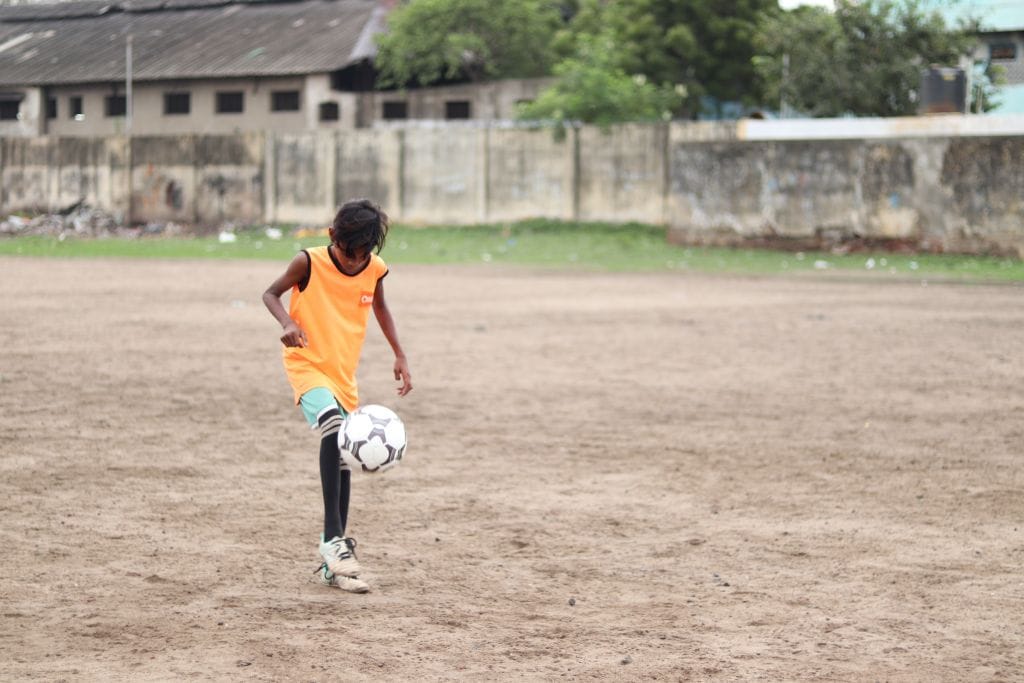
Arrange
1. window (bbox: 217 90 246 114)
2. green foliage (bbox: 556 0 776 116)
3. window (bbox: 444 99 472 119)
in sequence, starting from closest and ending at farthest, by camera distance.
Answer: green foliage (bbox: 556 0 776 116), window (bbox: 444 99 472 119), window (bbox: 217 90 246 114)

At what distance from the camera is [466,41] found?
39250 millimetres

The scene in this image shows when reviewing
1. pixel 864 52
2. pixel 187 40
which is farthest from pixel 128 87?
pixel 864 52

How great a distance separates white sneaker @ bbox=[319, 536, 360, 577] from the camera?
16.2ft

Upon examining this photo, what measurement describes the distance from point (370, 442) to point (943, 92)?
2214cm

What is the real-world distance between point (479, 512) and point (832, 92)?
88.0 feet

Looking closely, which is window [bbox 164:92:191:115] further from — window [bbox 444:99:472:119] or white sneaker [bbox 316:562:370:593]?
white sneaker [bbox 316:562:370:593]

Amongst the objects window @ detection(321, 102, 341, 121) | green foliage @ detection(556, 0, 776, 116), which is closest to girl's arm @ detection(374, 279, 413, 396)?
green foliage @ detection(556, 0, 776, 116)

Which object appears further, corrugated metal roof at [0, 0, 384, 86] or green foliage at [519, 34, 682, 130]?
corrugated metal roof at [0, 0, 384, 86]

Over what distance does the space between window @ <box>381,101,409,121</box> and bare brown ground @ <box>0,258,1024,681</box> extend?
28.9 metres

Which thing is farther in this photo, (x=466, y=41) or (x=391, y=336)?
(x=466, y=41)

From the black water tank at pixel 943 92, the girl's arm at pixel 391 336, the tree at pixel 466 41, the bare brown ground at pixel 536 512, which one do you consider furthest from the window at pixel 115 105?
the girl's arm at pixel 391 336

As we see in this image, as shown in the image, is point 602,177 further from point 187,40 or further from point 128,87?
point 187,40

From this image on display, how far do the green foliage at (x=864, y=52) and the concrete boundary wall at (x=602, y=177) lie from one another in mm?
3475

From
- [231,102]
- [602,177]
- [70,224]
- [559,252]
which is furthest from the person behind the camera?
[231,102]
